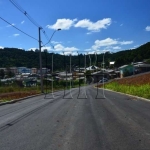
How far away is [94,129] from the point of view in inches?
350

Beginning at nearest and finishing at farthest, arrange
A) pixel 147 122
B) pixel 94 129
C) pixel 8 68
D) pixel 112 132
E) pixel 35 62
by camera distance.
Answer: pixel 112 132 < pixel 94 129 < pixel 147 122 < pixel 35 62 < pixel 8 68

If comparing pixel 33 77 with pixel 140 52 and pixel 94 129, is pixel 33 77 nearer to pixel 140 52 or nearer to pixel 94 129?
pixel 140 52

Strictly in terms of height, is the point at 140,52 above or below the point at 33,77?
above

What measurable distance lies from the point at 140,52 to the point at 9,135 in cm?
11623

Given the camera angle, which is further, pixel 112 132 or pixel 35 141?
pixel 112 132

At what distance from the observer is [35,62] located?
9362cm

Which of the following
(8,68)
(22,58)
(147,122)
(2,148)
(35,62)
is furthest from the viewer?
(8,68)

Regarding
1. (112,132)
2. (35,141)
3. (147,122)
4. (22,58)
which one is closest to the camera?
(35,141)

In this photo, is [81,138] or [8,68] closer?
[81,138]

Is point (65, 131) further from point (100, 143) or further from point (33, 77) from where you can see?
point (33, 77)

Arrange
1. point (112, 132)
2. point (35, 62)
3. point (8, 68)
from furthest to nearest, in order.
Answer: point (8, 68) → point (35, 62) → point (112, 132)

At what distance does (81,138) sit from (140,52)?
116 m

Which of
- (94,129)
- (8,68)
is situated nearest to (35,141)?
(94,129)

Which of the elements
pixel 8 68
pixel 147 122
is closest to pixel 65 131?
pixel 147 122
